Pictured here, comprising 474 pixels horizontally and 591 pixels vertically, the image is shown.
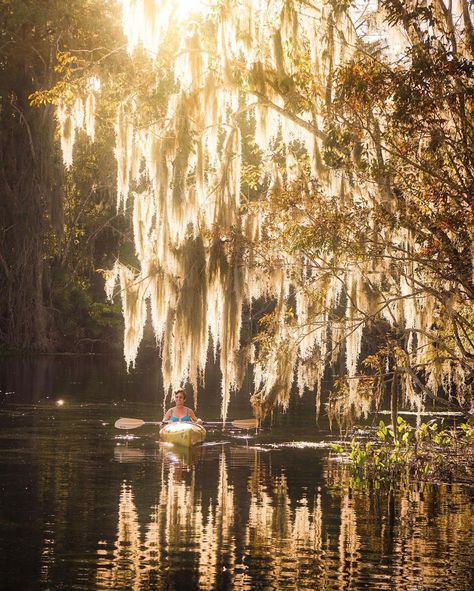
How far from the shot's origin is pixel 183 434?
73.3 ft

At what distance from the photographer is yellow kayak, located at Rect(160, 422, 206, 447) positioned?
2233 centimetres

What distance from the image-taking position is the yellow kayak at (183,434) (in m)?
22.3

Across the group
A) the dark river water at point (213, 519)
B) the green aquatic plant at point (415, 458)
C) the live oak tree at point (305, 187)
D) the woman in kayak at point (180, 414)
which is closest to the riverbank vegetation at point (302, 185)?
the live oak tree at point (305, 187)

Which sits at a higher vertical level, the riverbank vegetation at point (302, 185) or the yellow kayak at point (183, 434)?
the riverbank vegetation at point (302, 185)

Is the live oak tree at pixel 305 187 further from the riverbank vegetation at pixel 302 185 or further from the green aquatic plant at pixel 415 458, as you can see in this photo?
the green aquatic plant at pixel 415 458

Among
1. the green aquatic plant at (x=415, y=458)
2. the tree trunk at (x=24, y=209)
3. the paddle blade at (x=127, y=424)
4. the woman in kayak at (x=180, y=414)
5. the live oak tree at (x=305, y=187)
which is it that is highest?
the tree trunk at (x=24, y=209)

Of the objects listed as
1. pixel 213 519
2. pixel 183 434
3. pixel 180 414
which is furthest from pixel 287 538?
pixel 180 414

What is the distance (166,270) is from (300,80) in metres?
4.09

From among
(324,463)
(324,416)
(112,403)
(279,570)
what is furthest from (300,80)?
(112,403)

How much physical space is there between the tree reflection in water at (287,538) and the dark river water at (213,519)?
0.02 metres

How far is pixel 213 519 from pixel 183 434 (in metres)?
8.41

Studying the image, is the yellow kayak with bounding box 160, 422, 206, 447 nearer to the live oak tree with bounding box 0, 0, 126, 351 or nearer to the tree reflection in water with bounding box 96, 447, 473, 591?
the tree reflection in water with bounding box 96, 447, 473, 591

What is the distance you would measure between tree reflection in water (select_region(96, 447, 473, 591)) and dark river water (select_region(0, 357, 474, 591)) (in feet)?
0.06

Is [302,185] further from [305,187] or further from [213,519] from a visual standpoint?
[213,519]
